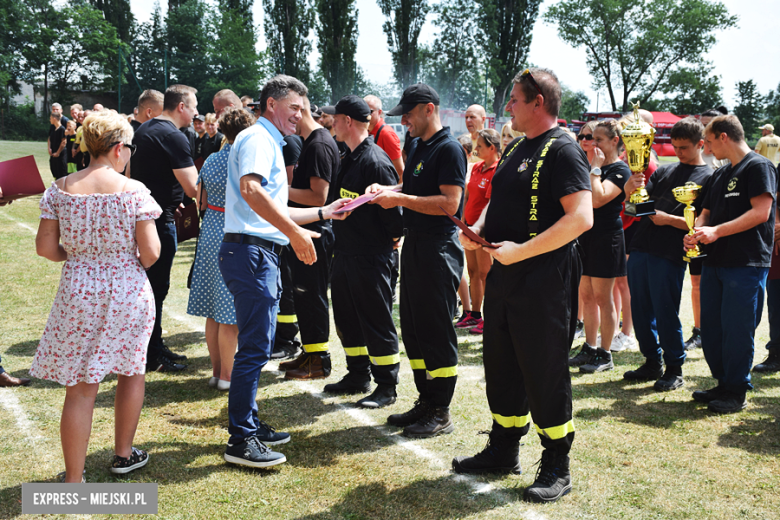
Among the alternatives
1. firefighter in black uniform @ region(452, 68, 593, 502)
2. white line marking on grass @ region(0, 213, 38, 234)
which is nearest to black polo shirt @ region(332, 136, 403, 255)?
firefighter in black uniform @ region(452, 68, 593, 502)

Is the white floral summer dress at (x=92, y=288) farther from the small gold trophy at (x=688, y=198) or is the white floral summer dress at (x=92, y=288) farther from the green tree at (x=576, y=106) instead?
the green tree at (x=576, y=106)

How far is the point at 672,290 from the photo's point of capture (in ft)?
16.3

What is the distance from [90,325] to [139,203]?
683 millimetres

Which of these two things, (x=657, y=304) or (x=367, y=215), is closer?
(x=367, y=215)

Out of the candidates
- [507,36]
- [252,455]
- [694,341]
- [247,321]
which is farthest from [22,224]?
[507,36]

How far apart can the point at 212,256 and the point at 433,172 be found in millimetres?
2048

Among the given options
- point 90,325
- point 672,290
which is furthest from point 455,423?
point 90,325

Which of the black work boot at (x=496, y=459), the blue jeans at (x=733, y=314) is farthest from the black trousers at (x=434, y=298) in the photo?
the blue jeans at (x=733, y=314)

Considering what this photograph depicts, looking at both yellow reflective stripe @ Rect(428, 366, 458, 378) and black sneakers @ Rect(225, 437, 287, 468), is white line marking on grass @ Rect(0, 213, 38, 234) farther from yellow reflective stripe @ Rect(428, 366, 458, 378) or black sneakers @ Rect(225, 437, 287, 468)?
yellow reflective stripe @ Rect(428, 366, 458, 378)

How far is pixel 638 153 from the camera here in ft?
15.0

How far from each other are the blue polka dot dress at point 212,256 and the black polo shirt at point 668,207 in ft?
11.4

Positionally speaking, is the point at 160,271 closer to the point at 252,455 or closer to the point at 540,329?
the point at 252,455

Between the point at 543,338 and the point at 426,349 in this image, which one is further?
the point at 426,349

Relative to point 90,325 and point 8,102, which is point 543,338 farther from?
point 8,102
